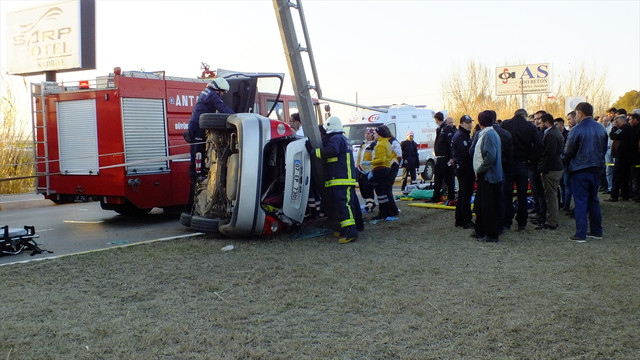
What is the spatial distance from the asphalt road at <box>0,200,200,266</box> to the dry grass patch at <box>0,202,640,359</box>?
122cm

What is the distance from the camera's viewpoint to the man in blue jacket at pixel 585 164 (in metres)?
7.68

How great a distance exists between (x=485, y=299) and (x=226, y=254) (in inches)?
130

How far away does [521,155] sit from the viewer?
873cm

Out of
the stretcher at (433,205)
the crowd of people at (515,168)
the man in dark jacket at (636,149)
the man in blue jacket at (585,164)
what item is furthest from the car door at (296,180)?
the man in dark jacket at (636,149)

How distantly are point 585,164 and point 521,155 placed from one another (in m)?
1.18

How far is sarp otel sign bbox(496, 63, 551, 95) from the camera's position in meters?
48.6

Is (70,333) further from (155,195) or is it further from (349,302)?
(155,195)

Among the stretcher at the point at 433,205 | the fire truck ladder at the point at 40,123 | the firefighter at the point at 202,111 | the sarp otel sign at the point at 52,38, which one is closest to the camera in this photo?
the firefighter at the point at 202,111

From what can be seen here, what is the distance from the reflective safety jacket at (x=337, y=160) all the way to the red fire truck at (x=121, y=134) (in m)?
2.35

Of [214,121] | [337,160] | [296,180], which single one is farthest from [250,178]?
[337,160]

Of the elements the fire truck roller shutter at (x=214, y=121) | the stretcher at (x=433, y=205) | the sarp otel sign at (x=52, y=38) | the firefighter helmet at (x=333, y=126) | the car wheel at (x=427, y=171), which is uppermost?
the sarp otel sign at (x=52, y=38)

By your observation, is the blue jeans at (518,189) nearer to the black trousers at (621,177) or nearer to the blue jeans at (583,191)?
the blue jeans at (583,191)

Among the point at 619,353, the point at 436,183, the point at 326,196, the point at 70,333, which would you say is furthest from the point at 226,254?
the point at 436,183

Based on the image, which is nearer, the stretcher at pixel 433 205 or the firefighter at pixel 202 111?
the firefighter at pixel 202 111
